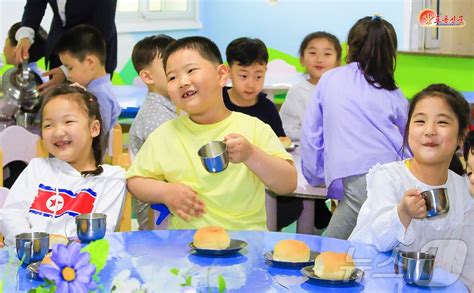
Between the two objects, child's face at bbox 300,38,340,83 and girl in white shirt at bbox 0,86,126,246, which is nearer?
girl in white shirt at bbox 0,86,126,246

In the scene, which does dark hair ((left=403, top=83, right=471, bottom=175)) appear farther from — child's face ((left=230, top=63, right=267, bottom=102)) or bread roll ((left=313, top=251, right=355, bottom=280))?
child's face ((left=230, top=63, right=267, bottom=102))

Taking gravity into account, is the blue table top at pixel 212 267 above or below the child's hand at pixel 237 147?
below

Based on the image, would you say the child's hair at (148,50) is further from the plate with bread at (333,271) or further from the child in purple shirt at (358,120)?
the plate with bread at (333,271)

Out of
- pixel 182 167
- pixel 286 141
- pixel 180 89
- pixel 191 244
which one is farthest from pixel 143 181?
pixel 286 141

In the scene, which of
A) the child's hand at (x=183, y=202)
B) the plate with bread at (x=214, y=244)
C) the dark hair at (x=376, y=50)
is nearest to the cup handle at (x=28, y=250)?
the plate with bread at (x=214, y=244)

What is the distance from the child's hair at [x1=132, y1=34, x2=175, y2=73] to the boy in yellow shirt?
1.27 meters

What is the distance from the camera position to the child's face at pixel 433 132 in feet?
6.87

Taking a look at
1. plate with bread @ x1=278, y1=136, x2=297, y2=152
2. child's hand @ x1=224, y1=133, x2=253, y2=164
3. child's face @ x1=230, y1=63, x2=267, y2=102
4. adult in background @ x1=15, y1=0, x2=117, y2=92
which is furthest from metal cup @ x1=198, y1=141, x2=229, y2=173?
adult in background @ x1=15, y1=0, x2=117, y2=92

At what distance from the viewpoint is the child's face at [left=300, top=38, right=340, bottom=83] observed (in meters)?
4.57

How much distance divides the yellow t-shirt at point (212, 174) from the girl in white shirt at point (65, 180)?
12 centimetres

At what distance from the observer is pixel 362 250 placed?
1.90 metres

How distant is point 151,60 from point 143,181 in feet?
4.69

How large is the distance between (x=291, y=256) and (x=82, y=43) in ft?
7.99

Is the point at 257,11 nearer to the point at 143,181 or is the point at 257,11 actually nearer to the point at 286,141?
the point at 286,141
